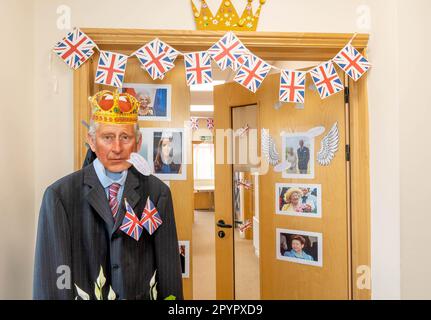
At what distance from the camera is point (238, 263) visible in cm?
222

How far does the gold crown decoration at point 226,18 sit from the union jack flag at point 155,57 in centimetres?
23

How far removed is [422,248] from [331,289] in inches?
21.3

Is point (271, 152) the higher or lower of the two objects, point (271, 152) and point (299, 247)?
the higher

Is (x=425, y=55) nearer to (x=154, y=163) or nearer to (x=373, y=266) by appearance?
(x=373, y=266)

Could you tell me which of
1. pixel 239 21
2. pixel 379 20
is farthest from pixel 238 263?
pixel 379 20

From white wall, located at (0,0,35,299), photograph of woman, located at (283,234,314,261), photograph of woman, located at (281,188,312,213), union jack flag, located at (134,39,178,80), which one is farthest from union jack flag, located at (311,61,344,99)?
white wall, located at (0,0,35,299)

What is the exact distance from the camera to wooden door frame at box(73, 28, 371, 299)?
1.54m

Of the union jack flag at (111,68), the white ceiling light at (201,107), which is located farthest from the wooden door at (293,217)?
the white ceiling light at (201,107)

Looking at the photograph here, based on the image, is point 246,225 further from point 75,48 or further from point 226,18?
point 75,48

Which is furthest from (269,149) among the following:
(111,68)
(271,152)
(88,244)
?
(88,244)

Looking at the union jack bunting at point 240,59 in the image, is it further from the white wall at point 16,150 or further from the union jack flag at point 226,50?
the white wall at point 16,150

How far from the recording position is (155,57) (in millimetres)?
1539

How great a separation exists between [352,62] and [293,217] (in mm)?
915

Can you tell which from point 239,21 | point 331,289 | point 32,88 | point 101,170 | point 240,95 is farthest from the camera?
point 240,95
